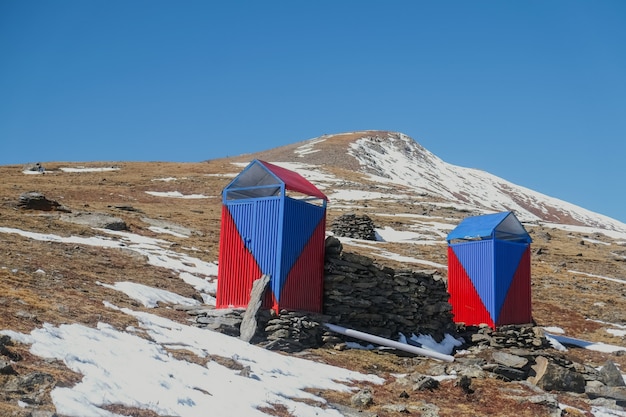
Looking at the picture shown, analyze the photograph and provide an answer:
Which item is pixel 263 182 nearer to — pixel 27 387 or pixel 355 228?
pixel 27 387

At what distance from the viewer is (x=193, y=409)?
8.66m

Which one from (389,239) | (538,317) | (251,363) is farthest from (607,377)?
(389,239)

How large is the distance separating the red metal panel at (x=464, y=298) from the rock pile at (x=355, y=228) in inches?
835

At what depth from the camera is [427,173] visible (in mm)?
124250

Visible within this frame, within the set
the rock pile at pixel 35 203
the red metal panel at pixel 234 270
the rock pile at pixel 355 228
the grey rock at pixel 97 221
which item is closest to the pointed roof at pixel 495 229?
the red metal panel at pixel 234 270

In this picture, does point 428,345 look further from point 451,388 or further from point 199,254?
point 199,254

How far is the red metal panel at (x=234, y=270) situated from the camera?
17047 mm

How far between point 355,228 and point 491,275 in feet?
77.9

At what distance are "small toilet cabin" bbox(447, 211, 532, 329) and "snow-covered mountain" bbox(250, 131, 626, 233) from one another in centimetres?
6654

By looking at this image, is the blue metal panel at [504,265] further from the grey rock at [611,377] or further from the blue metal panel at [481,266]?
the grey rock at [611,377]

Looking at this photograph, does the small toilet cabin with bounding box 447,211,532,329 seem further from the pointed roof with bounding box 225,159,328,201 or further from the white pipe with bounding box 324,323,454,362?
the pointed roof with bounding box 225,159,328,201

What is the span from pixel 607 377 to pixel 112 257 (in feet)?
57.4

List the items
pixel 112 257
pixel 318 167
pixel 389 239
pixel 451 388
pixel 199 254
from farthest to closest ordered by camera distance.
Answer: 1. pixel 318 167
2. pixel 389 239
3. pixel 199 254
4. pixel 112 257
5. pixel 451 388

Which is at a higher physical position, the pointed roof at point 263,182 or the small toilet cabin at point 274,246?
the pointed roof at point 263,182
